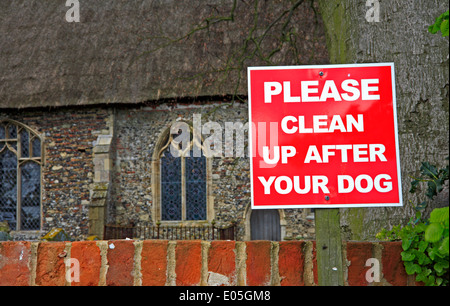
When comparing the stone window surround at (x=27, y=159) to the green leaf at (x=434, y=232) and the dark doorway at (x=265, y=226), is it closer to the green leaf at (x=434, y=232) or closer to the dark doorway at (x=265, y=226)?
the dark doorway at (x=265, y=226)

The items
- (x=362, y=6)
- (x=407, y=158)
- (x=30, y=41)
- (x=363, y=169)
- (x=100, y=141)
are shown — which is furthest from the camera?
(x=30, y=41)

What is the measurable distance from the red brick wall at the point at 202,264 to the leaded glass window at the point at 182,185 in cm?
1147

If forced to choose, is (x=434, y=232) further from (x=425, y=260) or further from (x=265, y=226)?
(x=265, y=226)

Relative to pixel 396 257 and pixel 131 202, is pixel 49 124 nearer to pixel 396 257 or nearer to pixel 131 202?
pixel 131 202

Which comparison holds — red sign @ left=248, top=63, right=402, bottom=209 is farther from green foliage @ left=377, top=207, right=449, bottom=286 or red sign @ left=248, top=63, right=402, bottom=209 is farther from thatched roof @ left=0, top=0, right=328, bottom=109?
thatched roof @ left=0, top=0, right=328, bottom=109

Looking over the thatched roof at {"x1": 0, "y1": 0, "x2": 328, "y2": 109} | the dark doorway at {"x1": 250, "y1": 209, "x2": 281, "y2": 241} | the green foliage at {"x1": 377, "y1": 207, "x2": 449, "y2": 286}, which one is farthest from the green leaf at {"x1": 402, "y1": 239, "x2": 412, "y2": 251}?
the dark doorway at {"x1": 250, "y1": 209, "x2": 281, "y2": 241}

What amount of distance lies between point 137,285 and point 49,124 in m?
12.8

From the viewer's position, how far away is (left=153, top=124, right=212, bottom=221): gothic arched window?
47.6ft

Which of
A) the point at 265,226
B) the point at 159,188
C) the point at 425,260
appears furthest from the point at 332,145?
the point at 159,188

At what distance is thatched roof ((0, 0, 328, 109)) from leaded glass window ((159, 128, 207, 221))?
1889 mm

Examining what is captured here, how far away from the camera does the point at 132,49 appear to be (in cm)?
1526

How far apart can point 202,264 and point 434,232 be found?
1.24 m
